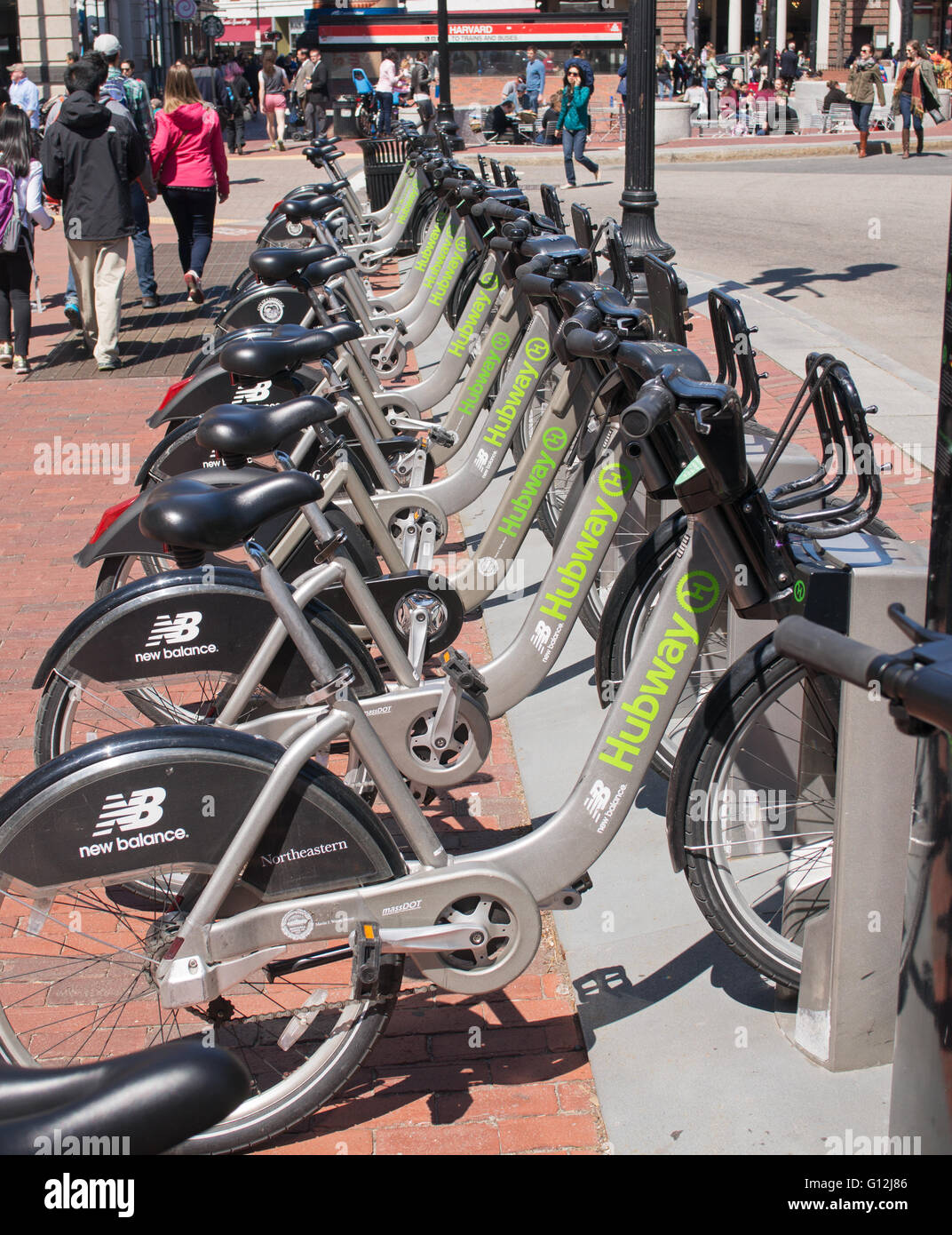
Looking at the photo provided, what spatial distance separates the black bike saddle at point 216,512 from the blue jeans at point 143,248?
32.5 ft

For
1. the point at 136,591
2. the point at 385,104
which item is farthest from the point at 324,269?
the point at 385,104

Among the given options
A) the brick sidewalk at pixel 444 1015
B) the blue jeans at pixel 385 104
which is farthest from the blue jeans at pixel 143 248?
the blue jeans at pixel 385 104

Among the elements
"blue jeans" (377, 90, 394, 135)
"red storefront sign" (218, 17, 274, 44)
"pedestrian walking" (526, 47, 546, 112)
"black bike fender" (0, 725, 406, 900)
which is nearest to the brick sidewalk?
"black bike fender" (0, 725, 406, 900)

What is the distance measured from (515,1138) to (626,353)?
66.3 inches

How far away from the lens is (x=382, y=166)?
15.7 m

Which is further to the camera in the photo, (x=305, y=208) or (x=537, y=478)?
(x=305, y=208)

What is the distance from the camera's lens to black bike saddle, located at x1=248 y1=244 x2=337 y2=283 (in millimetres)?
5328

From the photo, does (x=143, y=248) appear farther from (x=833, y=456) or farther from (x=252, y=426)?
(x=833, y=456)

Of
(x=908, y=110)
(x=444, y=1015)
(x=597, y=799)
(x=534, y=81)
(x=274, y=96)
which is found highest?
(x=534, y=81)

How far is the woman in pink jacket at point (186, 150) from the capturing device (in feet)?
37.2

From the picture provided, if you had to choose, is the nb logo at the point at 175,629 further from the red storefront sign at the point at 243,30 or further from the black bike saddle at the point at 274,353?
the red storefront sign at the point at 243,30

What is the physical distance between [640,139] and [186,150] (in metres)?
4.67

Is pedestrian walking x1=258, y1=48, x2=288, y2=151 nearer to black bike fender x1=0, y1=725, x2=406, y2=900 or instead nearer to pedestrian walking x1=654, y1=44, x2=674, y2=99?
pedestrian walking x1=654, y1=44, x2=674, y2=99
